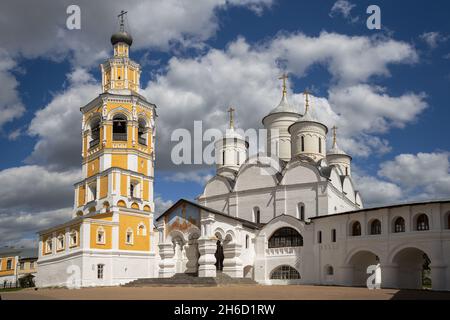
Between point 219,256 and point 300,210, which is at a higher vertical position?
point 300,210

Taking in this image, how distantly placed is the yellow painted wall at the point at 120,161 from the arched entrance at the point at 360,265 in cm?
1685

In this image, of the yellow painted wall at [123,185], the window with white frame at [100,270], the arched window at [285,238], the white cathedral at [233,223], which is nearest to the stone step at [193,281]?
the white cathedral at [233,223]

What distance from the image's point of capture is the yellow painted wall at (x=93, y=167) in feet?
123

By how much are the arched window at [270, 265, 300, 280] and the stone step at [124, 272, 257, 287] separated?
1.64 m

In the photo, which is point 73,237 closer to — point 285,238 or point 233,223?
point 233,223

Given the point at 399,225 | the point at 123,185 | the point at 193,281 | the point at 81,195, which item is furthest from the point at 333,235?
the point at 81,195

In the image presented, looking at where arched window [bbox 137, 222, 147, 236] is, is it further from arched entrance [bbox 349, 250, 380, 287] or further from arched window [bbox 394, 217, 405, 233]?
arched window [bbox 394, 217, 405, 233]

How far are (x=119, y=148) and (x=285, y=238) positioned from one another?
1332cm

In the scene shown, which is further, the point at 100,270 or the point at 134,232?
the point at 134,232

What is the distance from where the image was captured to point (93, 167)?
38.1 meters

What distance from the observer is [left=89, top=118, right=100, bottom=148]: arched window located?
127 feet

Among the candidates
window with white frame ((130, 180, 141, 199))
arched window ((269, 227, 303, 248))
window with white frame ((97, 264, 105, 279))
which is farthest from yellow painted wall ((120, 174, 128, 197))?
arched window ((269, 227, 303, 248))

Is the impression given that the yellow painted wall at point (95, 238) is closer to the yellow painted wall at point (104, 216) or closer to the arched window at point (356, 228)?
the yellow painted wall at point (104, 216)
